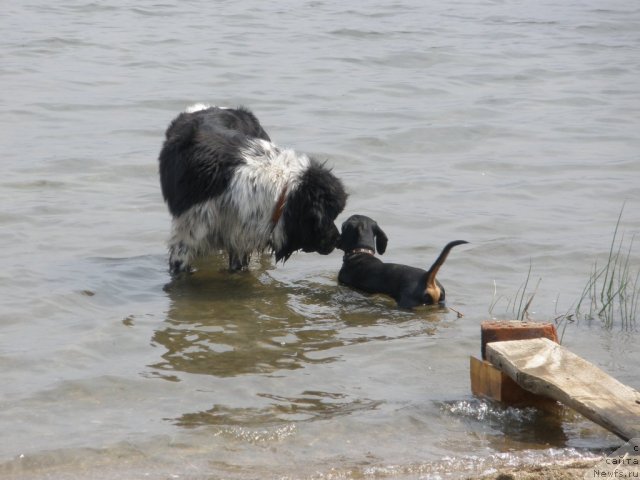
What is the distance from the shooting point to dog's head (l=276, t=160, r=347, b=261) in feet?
20.7

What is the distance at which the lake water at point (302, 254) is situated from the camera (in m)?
4.36

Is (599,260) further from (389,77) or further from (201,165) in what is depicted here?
(389,77)

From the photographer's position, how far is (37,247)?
275 inches

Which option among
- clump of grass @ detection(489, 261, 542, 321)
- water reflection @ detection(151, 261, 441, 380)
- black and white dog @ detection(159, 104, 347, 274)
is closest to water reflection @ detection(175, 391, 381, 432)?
water reflection @ detection(151, 261, 441, 380)

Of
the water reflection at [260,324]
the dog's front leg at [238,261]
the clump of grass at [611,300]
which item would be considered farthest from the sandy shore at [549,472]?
the dog's front leg at [238,261]

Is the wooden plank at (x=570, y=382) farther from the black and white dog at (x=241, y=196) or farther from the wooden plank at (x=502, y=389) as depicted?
the black and white dog at (x=241, y=196)

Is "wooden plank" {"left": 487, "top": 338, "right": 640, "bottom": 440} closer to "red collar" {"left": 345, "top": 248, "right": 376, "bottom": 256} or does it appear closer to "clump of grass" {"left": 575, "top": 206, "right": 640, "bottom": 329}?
"clump of grass" {"left": 575, "top": 206, "right": 640, "bottom": 329}

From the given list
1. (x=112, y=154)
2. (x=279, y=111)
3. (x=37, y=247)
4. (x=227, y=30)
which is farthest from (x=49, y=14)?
(x=37, y=247)

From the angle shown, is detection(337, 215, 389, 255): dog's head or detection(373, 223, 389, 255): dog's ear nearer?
detection(337, 215, 389, 255): dog's head

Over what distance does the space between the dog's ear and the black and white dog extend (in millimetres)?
286

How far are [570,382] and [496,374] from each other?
0.40 m

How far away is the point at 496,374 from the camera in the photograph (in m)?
4.42

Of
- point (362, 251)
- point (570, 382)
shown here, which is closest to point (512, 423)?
point (570, 382)

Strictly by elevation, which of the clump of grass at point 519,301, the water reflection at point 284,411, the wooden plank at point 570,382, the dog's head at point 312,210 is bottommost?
the water reflection at point 284,411
